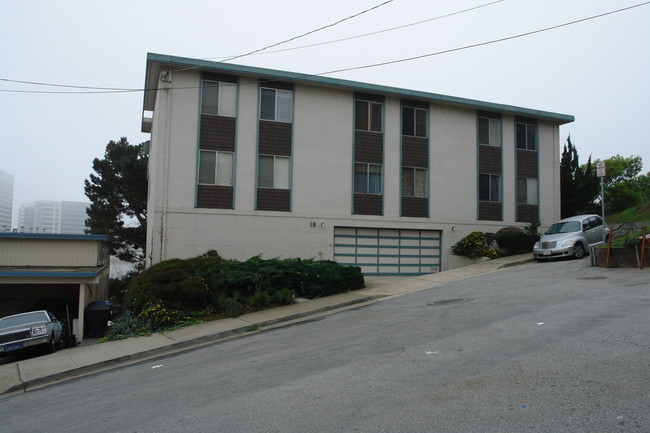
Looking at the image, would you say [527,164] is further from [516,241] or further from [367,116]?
[367,116]

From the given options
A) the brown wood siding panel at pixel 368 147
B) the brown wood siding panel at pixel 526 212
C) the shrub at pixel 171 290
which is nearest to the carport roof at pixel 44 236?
the shrub at pixel 171 290

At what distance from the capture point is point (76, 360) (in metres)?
11.8

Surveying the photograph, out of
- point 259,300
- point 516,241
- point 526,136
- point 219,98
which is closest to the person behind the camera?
point 259,300

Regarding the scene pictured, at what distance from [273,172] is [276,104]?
2927mm

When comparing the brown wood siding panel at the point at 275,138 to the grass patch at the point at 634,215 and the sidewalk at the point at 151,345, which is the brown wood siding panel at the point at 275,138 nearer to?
the sidewalk at the point at 151,345

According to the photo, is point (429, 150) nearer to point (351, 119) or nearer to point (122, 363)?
point (351, 119)

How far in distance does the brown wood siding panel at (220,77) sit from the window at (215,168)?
2974 mm

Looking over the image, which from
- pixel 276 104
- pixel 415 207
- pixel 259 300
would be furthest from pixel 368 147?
pixel 259 300

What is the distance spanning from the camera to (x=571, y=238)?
795 inches

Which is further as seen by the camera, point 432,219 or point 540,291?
point 432,219

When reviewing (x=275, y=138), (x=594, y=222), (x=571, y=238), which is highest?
(x=275, y=138)

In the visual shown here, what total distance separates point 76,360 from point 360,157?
14593mm

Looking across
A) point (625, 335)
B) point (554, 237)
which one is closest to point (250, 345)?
point (625, 335)

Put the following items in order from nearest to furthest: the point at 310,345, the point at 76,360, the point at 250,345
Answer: the point at 310,345
the point at 250,345
the point at 76,360
